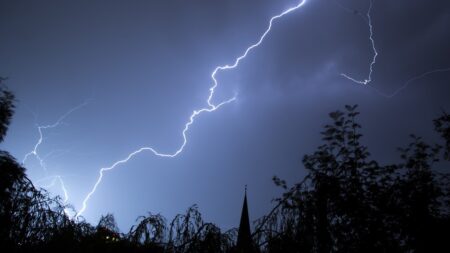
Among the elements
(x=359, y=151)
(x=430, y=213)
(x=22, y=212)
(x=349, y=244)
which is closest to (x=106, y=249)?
(x=22, y=212)

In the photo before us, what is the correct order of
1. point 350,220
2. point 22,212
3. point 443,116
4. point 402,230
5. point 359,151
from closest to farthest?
point 402,230, point 350,220, point 359,151, point 22,212, point 443,116

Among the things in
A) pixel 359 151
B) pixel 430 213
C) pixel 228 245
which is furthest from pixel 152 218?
pixel 430 213

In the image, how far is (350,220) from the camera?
5441mm

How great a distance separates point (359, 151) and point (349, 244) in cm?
164

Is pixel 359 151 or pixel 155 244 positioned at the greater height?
pixel 359 151

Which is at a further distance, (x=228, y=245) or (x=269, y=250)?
(x=228, y=245)

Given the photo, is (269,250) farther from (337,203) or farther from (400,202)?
(400,202)

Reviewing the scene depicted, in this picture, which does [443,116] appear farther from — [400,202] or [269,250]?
[269,250]

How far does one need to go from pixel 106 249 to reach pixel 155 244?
860 millimetres

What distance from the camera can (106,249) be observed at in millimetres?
5719

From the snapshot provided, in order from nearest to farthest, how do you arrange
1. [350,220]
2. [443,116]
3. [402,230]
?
[402,230] → [350,220] → [443,116]

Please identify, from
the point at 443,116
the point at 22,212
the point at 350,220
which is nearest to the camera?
the point at 350,220

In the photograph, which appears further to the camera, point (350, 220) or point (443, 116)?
point (443, 116)

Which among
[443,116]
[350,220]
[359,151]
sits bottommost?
[350,220]
